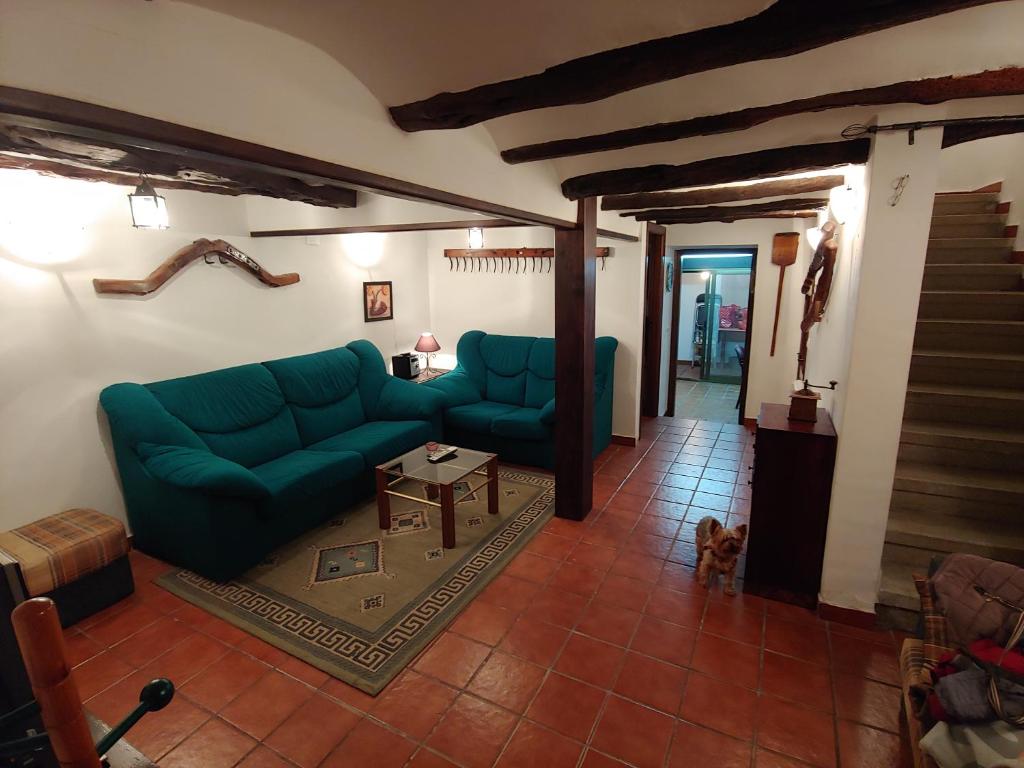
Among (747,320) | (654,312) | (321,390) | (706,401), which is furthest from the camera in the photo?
(706,401)

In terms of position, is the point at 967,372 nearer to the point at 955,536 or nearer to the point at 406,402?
the point at 955,536

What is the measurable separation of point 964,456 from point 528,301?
138 inches

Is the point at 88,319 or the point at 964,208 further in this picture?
the point at 964,208

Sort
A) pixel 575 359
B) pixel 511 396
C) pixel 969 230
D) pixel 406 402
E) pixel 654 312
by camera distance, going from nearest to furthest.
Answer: pixel 575 359
pixel 969 230
pixel 406 402
pixel 511 396
pixel 654 312

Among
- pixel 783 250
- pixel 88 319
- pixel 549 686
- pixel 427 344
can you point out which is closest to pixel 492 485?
pixel 549 686

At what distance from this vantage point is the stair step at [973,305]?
3.30 m

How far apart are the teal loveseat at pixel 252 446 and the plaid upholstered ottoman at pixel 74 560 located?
0.29 m

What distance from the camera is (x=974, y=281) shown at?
3547 mm

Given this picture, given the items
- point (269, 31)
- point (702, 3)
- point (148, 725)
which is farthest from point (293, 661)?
point (702, 3)

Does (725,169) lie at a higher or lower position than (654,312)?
higher

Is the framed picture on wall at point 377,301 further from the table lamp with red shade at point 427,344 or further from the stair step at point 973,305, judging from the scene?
the stair step at point 973,305

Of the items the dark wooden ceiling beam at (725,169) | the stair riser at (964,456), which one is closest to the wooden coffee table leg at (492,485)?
the dark wooden ceiling beam at (725,169)

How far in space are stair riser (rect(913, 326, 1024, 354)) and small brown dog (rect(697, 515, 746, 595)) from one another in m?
1.73

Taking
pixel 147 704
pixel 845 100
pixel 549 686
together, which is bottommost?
pixel 549 686
